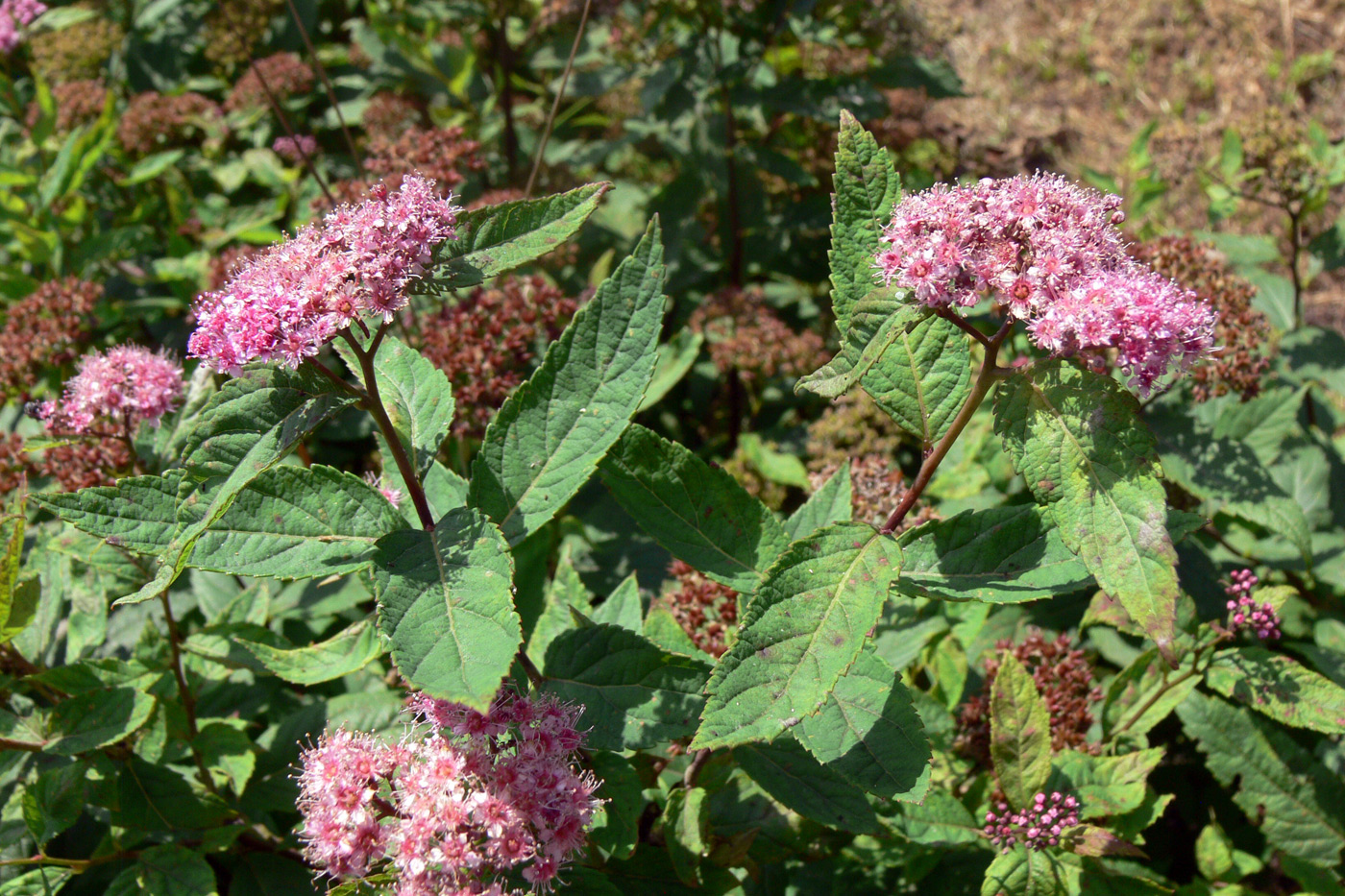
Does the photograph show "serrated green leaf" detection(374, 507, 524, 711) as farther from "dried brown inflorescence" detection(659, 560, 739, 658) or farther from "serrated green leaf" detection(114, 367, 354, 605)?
"dried brown inflorescence" detection(659, 560, 739, 658)

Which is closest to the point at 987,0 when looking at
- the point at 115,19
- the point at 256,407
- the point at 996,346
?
the point at 115,19

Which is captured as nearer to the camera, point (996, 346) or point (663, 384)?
point (996, 346)

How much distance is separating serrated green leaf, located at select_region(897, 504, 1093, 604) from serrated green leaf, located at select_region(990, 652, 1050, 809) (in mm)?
566

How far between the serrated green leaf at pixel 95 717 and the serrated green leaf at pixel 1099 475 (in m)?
2.04

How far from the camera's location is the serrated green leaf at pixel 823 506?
2330 millimetres

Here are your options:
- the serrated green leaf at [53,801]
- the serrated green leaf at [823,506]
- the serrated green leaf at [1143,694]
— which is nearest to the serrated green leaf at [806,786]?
the serrated green leaf at [823,506]

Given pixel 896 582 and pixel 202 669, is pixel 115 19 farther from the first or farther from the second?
pixel 896 582

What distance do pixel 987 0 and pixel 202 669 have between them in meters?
7.32

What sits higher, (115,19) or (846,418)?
(115,19)

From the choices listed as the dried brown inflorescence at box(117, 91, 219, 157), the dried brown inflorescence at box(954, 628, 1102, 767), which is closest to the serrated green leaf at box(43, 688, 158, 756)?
the dried brown inflorescence at box(954, 628, 1102, 767)

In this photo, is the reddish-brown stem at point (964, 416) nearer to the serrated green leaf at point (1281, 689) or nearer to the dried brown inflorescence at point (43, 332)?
the serrated green leaf at point (1281, 689)

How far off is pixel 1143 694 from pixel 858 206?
1.64 meters

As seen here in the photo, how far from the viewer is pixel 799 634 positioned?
1564 millimetres

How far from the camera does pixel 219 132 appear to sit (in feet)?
14.6
